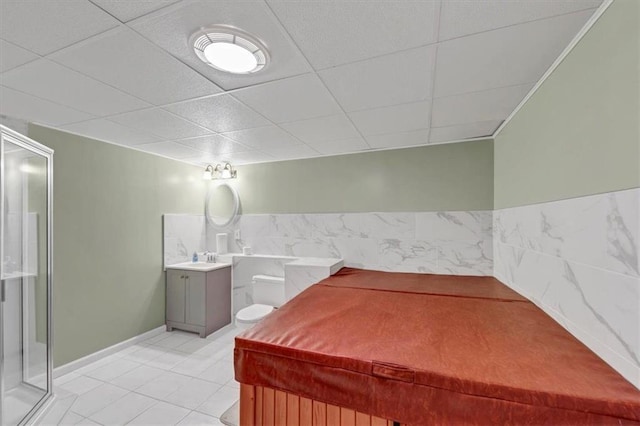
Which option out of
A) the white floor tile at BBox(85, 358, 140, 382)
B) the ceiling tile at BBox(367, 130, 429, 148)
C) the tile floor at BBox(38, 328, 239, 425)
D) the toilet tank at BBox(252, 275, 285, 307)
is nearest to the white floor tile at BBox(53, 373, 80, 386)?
the tile floor at BBox(38, 328, 239, 425)

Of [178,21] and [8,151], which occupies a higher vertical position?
[178,21]

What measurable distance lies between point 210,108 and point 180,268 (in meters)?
2.33

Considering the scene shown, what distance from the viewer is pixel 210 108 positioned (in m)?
2.08

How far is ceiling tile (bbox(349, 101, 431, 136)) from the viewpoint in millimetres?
2137

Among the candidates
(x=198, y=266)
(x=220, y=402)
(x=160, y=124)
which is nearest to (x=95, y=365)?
(x=198, y=266)

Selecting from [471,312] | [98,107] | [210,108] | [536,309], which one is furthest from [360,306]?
[98,107]

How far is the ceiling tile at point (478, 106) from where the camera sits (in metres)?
1.88

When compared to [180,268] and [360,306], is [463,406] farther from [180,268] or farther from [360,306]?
[180,268]

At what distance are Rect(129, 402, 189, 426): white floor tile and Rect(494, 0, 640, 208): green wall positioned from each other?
291 centimetres

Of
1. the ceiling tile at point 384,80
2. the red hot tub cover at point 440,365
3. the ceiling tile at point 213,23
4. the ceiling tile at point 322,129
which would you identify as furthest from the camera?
the ceiling tile at point 322,129

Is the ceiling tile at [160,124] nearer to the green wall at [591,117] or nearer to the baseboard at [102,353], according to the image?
the baseboard at [102,353]

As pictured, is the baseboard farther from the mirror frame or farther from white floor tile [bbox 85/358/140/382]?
the mirror frame

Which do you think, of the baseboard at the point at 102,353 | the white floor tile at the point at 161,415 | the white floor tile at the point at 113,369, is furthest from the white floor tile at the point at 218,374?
the baseboard at the point at 102,353

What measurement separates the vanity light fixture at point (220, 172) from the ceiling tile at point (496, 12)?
11.2 ft
